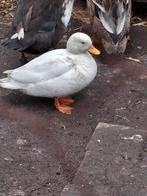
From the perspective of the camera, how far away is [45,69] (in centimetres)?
442

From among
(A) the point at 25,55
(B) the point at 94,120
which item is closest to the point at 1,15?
(A) the point at 25,55

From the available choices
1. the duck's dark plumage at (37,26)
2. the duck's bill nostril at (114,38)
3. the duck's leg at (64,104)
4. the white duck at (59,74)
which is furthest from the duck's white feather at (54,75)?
the duck's bill nostril at (114,38)

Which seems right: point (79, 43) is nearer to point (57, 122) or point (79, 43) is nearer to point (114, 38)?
point (57, 122)

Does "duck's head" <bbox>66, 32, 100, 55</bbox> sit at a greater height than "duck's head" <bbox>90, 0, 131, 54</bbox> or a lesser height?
greater

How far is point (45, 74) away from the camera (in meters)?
4.41

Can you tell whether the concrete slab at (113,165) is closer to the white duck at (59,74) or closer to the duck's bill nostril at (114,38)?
the white duck at (59,74)

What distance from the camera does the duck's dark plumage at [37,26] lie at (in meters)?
4.88

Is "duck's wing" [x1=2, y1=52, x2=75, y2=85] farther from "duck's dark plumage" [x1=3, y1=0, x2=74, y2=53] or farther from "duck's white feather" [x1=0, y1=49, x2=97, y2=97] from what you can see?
"duck's dark plumage" [x1=3, y1=0, x2=74, y2=53]

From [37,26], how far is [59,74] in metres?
0.71

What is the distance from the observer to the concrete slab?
3406mm

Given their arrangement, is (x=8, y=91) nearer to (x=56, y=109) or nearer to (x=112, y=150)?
(x=56, y=109)

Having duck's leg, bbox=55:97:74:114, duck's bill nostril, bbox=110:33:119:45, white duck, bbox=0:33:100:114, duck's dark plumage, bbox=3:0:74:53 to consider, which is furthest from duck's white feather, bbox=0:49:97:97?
duck's bill nostril, bbox=110:33:119:45

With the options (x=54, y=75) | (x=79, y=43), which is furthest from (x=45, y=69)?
(x=79, y=43)

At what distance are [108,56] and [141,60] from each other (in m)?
0.31
